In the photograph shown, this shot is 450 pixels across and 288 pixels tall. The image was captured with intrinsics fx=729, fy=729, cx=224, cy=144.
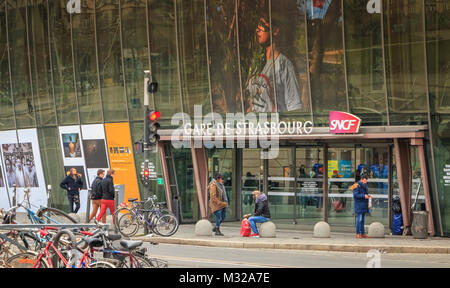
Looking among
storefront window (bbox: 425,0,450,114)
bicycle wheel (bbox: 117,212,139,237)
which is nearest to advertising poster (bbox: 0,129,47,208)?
bicycle wheel (bbox: 117,212,139,237)

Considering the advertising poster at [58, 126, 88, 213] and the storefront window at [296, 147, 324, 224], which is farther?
the advertising poster at [58, 126, 88, 213]

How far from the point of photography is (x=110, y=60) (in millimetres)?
28250

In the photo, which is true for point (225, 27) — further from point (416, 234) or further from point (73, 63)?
point (416, 234)

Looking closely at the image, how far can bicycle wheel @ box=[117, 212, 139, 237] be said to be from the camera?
21.3m

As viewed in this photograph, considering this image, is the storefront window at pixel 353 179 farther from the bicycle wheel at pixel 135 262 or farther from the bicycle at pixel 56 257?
the bicycle wheel at pixel 135 262

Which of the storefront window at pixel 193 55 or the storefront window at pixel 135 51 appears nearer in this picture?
the storefront window at pixel 193 55

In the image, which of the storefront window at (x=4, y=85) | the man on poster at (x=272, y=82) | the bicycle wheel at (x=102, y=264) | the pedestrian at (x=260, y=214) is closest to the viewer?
the bicycle wheel at (x=102, y=264)

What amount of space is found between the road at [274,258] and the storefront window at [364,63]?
6260 mm

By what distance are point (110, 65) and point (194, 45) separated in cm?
408

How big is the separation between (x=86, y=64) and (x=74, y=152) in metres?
3.75

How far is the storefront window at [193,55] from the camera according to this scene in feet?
84.7

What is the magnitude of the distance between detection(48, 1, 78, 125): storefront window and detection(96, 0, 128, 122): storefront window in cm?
194

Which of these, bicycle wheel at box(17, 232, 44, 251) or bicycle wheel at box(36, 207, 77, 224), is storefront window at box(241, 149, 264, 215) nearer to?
bicycle wheel at box(36, 207, 77, 224)

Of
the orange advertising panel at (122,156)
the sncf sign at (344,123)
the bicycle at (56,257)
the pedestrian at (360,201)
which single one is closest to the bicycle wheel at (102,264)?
the bicycle at (56,257)
